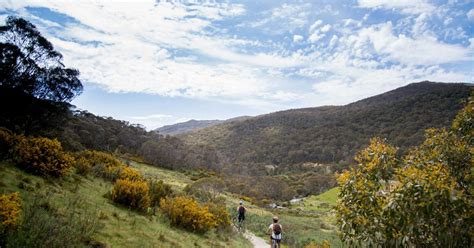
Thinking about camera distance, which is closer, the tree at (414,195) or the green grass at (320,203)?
the tree at (414,195)

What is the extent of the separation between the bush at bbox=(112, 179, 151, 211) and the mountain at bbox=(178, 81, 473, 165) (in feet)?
309

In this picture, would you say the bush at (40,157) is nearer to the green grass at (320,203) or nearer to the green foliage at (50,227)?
the green foliage at (50,227)

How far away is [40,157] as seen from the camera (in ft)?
39.0

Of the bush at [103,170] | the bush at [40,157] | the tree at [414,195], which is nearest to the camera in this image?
the tree at [414,195]

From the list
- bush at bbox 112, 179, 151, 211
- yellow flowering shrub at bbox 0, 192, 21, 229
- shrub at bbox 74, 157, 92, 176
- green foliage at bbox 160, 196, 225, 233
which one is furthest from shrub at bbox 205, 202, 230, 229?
yellow flowering shrub at bbox 0, 192, 21, 229

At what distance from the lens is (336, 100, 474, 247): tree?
223 inches

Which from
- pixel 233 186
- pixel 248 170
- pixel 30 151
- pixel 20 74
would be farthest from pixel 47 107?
pixel 248 170

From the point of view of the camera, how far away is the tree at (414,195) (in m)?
5.68

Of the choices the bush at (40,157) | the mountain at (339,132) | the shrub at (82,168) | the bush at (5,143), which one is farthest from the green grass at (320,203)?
the mountain at (339,132)

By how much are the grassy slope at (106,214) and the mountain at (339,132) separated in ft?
310

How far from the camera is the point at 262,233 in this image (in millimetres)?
22500

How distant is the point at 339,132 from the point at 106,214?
12930 centimetres

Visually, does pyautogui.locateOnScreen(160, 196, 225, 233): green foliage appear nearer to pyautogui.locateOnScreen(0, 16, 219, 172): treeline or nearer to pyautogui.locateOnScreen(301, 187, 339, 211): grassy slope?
pyautogui.locateOnScreen(0, 16, 219, 172): treeline

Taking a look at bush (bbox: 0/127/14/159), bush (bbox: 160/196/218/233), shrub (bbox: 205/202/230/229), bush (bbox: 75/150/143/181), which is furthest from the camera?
Result: shrub (bbox: 205/202/230/229)
